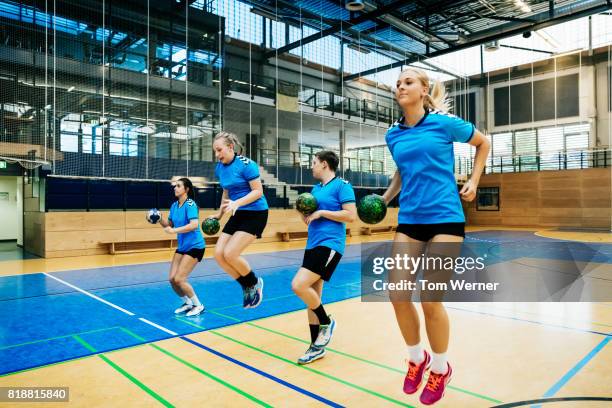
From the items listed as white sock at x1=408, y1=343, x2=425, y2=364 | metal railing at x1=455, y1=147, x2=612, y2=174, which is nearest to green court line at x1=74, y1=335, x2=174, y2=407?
white sock at x1=408, y1=343, x2=425, y2=364

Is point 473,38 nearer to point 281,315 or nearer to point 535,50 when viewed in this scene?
point 535,50

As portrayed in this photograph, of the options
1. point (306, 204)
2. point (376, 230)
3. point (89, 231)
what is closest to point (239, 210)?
point (306, 204)

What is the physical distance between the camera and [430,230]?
199 cm

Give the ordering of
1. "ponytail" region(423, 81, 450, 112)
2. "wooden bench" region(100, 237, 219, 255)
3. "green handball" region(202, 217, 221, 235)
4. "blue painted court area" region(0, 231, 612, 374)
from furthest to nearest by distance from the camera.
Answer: "wooden bench" region(100, 237, 219, 255) < "green handball" region(202, 217, 221, 235) < "blue painted court area" region(0, 231, 612, 374) < "ponytail" region(423, 81, 450, 112)

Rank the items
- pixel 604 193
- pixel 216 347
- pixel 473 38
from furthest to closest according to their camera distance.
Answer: pixel 473 38
pixel 604 193
pixel 216 347

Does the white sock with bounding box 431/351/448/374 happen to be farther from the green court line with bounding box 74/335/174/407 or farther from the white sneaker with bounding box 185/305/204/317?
the white sneaker with bounding box 185/305/204/317

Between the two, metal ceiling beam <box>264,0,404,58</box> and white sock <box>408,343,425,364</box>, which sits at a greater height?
metal ceiling beam <box>264,0,404,58</box>

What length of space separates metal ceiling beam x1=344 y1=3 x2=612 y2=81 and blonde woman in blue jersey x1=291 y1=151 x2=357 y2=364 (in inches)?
468

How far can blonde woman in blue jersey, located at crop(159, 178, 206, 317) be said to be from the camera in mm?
4074

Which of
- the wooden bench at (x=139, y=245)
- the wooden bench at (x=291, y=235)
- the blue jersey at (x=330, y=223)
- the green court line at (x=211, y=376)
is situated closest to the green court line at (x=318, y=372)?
the green court line at (x=211, y=376)

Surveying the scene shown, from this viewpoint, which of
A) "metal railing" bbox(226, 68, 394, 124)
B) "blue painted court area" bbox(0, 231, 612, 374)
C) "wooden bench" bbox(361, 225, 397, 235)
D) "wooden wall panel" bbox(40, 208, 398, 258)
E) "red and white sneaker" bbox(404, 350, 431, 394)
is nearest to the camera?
"red and white sneaker" bbox(404, 350, 431, 394)

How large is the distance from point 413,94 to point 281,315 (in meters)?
2.83

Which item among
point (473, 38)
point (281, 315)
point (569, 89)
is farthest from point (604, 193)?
point (281, 315)

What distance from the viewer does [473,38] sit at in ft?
56.2
